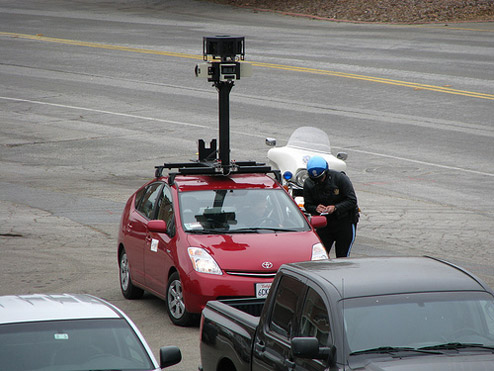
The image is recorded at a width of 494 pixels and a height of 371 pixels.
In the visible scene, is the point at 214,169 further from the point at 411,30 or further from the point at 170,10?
the point at 170,10

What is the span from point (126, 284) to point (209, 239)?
2068 millimetres

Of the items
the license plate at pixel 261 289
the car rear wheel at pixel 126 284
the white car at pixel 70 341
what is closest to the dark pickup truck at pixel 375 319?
the white car at pixel 70 341

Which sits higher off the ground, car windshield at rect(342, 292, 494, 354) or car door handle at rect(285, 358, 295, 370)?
car windshield at rect(342, 292, 494, 354)

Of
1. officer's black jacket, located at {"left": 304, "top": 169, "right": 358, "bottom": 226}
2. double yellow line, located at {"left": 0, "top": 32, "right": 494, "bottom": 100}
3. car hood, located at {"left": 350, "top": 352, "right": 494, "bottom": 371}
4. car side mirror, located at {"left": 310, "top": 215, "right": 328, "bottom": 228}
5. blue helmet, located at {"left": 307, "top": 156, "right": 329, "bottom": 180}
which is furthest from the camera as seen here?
double yellow line, located at {"left": 0, "top": 32, "right": 494, "bottom": 100}

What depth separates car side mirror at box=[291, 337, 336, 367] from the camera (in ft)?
19.4

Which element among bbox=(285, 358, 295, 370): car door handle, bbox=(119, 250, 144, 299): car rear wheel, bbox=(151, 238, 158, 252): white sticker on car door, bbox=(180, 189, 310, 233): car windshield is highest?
bbox=(285, 358, 295, 370): car door handle

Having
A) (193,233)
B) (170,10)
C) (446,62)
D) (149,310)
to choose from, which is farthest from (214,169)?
(170,10)

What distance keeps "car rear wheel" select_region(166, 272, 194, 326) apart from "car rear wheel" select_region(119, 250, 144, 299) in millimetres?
1311

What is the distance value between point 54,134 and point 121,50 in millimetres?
14370

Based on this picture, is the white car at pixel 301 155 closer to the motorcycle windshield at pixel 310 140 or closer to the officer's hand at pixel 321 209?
the motorcycle windshield at pixel 310 140

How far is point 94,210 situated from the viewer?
59.1 ft

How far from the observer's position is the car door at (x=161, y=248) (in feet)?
36.9

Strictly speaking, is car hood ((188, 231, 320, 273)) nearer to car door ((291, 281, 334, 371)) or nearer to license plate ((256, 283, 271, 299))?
license plate ((256, 283, 271, 299))

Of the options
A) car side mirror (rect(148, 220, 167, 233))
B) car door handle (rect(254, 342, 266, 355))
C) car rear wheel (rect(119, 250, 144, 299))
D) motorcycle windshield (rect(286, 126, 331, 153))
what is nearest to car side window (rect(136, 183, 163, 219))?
car rear wheel (rect(119, 250, 144, 299))
